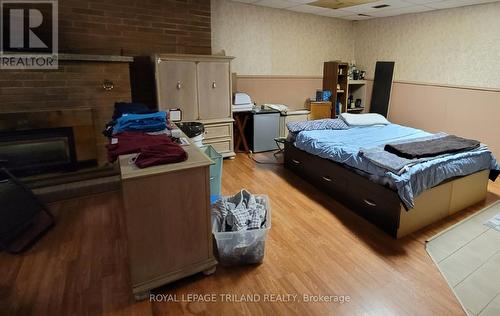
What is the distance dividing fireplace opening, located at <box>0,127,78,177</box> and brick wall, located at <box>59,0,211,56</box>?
934mm

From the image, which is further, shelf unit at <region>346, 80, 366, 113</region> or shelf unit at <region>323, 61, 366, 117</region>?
shelf unit at <region>346, 80, 366, 113</region>

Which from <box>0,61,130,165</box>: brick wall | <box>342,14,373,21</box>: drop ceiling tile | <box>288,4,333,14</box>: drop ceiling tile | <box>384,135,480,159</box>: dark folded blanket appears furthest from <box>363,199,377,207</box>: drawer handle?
<box>342,14,373,21</box>: drop ceiling tile

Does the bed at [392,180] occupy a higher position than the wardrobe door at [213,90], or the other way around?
the wardrobe door at [213,90]

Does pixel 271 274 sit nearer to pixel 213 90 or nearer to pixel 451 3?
pixel 213 90

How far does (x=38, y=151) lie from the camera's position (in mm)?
2814

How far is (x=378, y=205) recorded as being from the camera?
2.31m

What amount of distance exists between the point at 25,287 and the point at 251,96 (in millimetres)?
3718

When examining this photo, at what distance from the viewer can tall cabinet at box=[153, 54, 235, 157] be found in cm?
339

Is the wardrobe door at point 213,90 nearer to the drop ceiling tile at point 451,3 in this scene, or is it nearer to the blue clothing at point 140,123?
the blue clothing at point 140,123

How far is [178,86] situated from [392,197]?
8.64 feet

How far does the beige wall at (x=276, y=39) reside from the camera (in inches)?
165

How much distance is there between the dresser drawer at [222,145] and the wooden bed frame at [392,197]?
1.39m

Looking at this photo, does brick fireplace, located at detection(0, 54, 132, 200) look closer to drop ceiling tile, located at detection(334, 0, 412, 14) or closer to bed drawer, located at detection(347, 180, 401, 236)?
bed drawer, located at detection(347, 180, 401, 236)

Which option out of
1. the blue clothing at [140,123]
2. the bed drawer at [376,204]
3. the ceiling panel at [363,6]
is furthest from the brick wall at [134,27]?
the bed drawer at [376,204]
